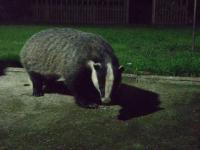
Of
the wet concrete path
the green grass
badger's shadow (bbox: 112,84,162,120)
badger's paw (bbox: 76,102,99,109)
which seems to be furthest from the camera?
the green grass

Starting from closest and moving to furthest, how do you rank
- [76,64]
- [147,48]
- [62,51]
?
[76,64]
[62,51]
[147,48]

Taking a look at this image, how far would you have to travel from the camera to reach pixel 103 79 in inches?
238

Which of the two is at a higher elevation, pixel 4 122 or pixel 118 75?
pixel 118 75

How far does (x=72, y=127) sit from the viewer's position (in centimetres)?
570

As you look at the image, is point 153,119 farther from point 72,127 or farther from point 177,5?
point 177,5

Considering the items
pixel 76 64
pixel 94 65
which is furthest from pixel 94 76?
pixel 76 64

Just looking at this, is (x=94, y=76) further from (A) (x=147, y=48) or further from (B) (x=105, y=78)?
(A) (x=147, y=48)

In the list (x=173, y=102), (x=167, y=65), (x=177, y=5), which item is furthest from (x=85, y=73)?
(x=177, y=5)

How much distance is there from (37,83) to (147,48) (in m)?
5.15

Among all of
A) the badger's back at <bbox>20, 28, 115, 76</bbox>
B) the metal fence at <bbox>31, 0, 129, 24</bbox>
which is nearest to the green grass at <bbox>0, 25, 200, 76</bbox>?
the badger's back at <bbox>20, 28, 115, 76</bbox>

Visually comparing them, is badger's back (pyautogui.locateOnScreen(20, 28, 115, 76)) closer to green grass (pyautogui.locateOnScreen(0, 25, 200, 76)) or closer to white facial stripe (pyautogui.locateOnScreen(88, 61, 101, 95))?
white facial stripe (pyautogui.locateOnScreen(88, 61, 101, 95))

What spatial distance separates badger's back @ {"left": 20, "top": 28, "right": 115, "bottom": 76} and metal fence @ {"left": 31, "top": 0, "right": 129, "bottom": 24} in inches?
534

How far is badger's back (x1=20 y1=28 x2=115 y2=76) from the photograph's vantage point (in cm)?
657

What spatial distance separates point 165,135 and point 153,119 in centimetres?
62
